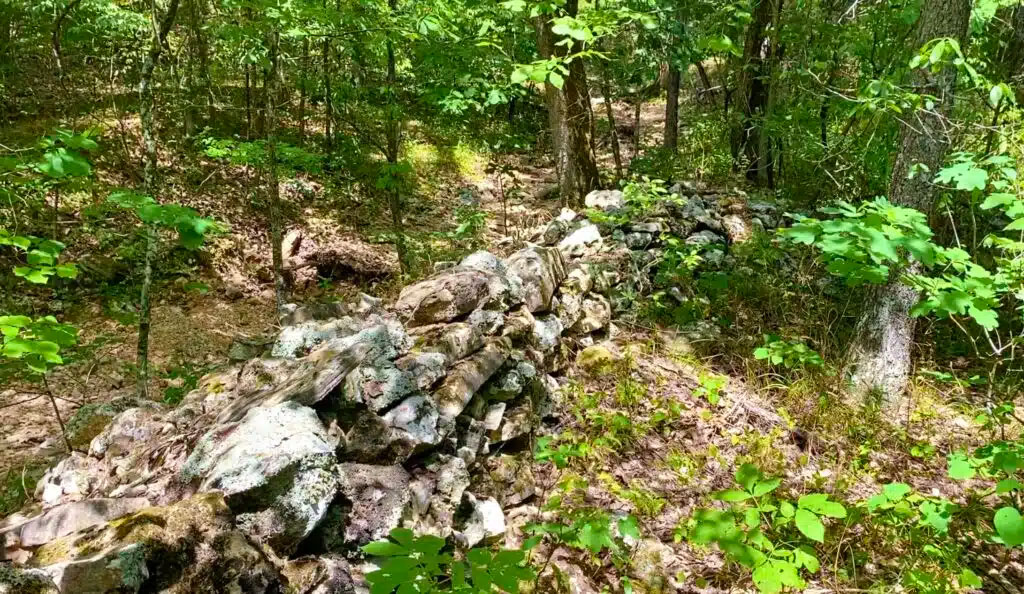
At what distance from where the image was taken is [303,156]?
6.35 m

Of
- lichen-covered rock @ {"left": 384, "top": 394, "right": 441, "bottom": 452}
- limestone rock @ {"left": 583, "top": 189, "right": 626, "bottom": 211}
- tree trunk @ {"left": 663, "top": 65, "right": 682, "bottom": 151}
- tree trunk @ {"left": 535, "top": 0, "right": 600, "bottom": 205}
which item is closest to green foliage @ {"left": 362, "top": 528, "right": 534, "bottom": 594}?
lichen-covered rock @ {"left": 384, "top": 394, "right": 441, "bottom": 452}

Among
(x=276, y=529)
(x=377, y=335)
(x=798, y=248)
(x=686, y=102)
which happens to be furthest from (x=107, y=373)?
(x=686, y=102)

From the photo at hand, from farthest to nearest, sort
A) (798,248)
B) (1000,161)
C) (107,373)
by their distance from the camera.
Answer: (107,373)
(798,248)
(1000,161)

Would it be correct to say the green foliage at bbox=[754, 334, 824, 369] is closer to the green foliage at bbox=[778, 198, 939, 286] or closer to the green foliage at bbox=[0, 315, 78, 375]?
the green foliage at bbox=[778, 198, 939, 286]

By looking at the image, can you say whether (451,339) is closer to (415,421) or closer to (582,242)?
(415,421)

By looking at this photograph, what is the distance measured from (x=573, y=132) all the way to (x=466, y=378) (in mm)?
5531

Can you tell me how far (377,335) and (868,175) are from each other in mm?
6774

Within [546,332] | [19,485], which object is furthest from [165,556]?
[19,485]

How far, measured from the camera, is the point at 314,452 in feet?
7.28

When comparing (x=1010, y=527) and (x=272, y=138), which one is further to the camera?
(x=272, y=138)

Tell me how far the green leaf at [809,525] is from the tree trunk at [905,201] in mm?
3230

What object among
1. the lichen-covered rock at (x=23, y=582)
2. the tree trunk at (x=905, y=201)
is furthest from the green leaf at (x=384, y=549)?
the tree trunk at (x=905, y=201)

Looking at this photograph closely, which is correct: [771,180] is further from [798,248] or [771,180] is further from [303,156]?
[303,156]

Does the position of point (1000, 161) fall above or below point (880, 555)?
above
